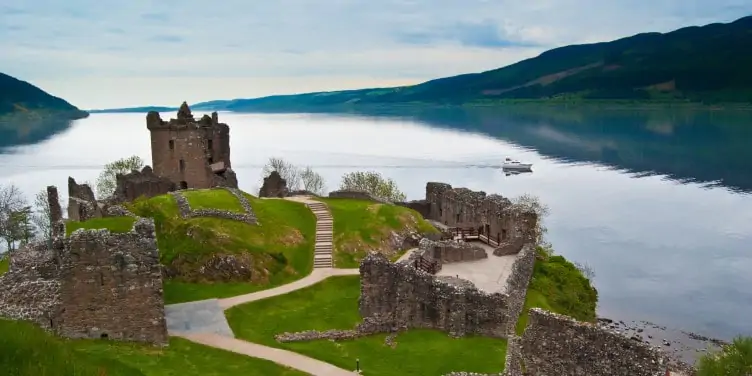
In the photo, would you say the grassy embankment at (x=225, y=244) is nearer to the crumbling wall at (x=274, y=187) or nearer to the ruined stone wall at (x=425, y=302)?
the ruined stone wall at (x=425, y=302)

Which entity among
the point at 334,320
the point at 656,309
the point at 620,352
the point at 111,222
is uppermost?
the point at 111,222

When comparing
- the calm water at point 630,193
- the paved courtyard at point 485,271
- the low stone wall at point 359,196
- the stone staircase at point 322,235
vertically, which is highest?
the low stone wall at point 359,196

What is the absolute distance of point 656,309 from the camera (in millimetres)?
61438

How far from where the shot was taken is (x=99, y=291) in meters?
26.7

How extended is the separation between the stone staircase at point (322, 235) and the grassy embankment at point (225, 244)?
458 mm

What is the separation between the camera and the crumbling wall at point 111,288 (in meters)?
26.4

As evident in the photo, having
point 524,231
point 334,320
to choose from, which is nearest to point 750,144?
point 524,231

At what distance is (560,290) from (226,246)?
22432 millimetres

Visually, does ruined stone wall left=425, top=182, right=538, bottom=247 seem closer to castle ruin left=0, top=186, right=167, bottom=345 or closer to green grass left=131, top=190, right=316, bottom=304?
green grass left=131, top=190, right=316, bottom=304

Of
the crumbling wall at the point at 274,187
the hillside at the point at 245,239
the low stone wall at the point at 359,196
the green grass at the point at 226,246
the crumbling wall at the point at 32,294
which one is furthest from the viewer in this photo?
the crumbling wall at the point at 274,187

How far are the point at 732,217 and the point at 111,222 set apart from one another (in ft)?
305

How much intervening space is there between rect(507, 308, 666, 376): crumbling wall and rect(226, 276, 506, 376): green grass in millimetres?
4948

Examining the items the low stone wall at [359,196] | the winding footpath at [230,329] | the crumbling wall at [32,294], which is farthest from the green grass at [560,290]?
the crumbling wall at [32,294]

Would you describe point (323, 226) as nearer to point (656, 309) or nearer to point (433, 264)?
point (433, 264)
